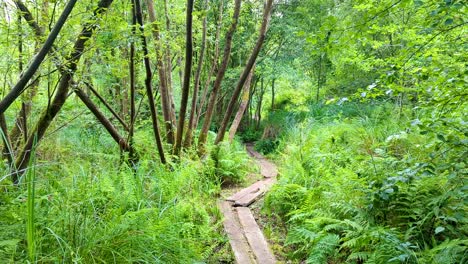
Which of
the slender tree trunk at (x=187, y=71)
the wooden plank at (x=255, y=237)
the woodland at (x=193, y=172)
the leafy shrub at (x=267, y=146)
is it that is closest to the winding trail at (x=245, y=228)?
the wooden plank at (x=255, y=237)

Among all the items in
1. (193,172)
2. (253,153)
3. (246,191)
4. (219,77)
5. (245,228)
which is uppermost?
(219,77)

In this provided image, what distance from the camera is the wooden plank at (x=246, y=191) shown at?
5.42 meters

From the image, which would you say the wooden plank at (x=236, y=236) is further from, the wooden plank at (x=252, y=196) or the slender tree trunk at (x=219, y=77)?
the slender tree trunk at (x=219, y=77)

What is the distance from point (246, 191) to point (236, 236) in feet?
6.13

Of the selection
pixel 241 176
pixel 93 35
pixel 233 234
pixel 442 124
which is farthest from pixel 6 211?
pixel 241 176

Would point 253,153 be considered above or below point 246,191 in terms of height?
below

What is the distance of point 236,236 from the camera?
393 cm

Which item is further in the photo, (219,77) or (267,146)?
(267,146)

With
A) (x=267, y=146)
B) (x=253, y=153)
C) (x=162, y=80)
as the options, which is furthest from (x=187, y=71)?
(x=267, y=146)

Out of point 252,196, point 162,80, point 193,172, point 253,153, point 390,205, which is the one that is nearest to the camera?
point 390,205

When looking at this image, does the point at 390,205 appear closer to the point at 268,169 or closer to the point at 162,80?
the point at 162,80

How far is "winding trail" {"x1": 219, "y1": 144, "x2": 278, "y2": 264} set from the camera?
11.4 ft

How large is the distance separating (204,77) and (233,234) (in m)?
7.23

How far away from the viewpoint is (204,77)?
1046 centimetres
